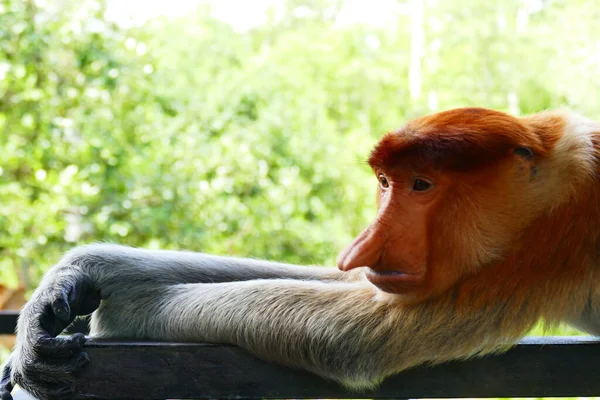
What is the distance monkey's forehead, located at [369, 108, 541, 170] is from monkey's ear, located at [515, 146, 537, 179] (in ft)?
0.05

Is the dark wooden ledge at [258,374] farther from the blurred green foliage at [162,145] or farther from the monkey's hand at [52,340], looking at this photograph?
the blurred green foliage at [162,145]

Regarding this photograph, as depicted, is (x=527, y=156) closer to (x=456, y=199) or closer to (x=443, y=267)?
(x=456, y=199)

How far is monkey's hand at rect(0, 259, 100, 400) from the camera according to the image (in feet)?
7.06

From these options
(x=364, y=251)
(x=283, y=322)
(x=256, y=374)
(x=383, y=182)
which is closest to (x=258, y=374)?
(x=256, y=374)

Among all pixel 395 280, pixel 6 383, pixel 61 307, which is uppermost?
pixel 395 280

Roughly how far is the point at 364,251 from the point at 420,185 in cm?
28

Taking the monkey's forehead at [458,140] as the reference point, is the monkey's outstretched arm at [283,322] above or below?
below

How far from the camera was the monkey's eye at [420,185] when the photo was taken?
85.8 inches

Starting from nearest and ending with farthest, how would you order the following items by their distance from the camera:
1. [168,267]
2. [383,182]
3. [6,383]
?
[383,182] < [6,383] < [168,267]

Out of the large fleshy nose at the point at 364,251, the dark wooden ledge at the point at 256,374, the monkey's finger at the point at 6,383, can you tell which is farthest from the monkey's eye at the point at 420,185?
the monkey's finger at the point at 6,383

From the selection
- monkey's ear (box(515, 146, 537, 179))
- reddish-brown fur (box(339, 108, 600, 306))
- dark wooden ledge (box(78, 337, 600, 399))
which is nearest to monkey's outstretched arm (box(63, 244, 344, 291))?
dark wooden ledge (box(78, 337, 600, 399))

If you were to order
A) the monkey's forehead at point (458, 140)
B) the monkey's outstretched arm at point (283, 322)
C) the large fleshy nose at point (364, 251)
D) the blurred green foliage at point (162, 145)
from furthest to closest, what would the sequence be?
1. the blurred green foliage at point (162, 145)
2. the monkey's outstretched arm at point (283, 322)
3. the monkey's forehead at point (458, 140)
4. the large fleshy nose at point (364, 251)

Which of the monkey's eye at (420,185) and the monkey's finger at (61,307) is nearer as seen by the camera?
the monkey's eye at (420,185)

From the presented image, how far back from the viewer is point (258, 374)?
2.15 meters
